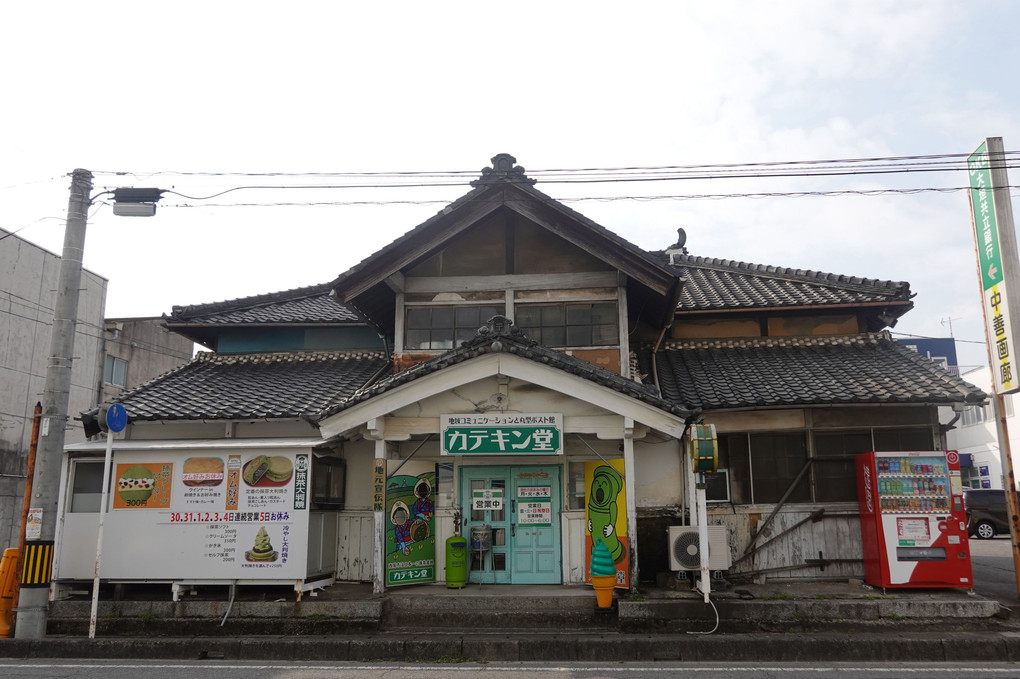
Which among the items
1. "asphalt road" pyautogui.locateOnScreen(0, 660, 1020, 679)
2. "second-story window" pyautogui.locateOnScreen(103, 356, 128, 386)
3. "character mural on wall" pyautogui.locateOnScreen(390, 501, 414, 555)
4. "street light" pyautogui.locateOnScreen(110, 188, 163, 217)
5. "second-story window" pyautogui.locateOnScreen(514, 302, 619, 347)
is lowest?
"asphalt road" pyautogui.locateOnScreen(0, 660, 1020, 679)

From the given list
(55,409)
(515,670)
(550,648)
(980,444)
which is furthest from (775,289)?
(980,444)

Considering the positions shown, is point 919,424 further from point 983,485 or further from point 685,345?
point 983,485

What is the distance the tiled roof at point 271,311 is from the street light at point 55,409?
450 cm

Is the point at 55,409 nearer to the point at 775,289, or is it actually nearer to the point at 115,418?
the point at 115,418

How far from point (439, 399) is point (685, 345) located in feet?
20.2

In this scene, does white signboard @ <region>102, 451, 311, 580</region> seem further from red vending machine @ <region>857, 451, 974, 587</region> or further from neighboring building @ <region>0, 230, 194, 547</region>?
neighboring building @ <region>0, 230, 194, 547</region>

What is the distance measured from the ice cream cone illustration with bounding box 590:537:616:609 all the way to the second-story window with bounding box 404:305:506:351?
5.28m

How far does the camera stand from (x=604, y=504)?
484 inches

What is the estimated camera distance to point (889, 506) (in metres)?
11.4

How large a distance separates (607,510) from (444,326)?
4.79m

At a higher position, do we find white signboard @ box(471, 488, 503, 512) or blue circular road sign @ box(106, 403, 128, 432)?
blue circular road sign @ box(106, 403, 128, 432)

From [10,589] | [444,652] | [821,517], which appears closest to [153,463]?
[10,589]

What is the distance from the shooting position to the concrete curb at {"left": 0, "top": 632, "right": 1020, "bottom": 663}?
930 cm

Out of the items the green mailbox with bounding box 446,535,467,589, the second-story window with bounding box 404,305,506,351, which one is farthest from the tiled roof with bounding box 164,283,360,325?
the green mailbox with bounding box 446,535,467,589
